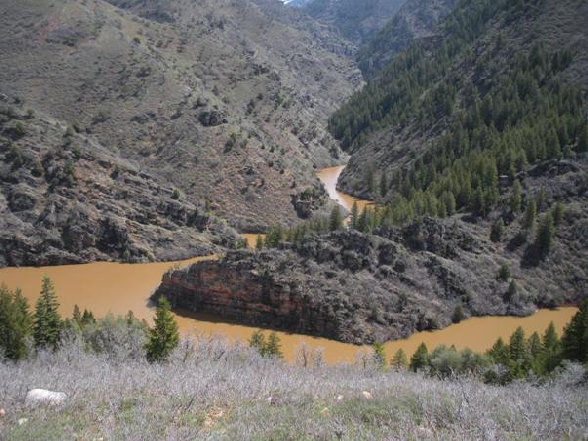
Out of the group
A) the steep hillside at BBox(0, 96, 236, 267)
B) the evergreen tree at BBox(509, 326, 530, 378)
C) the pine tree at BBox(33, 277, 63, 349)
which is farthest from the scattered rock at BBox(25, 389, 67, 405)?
the steep hillside at BBox(0, 96, 236, 267)

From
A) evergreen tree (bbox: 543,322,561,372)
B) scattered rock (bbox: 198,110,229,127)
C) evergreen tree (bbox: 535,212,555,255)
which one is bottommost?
evergreen tree (bbox: 543,322,561,372)

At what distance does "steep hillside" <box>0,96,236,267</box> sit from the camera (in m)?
53.5

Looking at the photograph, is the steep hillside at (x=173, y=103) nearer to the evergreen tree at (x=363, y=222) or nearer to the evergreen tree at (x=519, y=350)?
the evergreen tree at (x=363, y=222)

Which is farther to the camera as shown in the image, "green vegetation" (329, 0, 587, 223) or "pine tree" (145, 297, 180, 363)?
"green vegetation" (329, 0, 587, 223)

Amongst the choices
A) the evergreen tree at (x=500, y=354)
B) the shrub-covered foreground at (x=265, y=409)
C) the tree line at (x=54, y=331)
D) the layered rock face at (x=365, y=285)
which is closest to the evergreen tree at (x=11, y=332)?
the tree line at (x=54, y=331)

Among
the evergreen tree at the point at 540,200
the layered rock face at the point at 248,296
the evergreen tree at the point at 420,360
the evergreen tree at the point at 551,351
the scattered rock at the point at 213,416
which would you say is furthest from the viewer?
the evergreen tree at the point at 540,200

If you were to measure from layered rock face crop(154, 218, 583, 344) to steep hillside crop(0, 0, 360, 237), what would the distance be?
2770 cm

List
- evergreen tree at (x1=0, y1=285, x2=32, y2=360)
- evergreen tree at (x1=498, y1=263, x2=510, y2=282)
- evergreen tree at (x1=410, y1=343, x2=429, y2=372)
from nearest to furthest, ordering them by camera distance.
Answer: evergreen tree at (x1=0, y1=285, x2=32, y2=360), evergreen tree at (x1=410, y1=343, x2=429, y2=372), evergreen tree at (x1=498, y1=263, x2=510, y2=282)

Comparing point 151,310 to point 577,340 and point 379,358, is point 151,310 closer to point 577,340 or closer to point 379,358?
point 379,358

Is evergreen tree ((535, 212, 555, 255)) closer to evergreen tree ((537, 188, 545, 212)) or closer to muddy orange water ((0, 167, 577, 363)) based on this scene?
evergreen tree ((537, 188, 545, 212))

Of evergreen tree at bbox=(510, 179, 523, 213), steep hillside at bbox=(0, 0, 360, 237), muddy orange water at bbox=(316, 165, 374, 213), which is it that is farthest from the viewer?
muddy orange water at bbox=(316, 165, 374, 213)

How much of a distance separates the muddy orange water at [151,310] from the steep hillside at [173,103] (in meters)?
17.1

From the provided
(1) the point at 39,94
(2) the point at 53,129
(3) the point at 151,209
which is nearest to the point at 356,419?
(3) the point at 151,209

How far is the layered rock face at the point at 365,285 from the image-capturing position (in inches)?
1486
